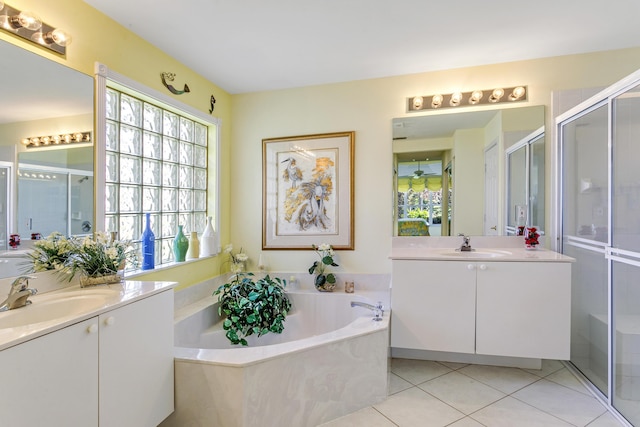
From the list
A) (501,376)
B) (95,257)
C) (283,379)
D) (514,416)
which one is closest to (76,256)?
(95,257)

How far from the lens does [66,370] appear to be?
44.2 inches

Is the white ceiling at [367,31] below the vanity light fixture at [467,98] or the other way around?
the other way around

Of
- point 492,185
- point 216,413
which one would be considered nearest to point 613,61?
point 492,185

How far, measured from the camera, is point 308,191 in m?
2.98

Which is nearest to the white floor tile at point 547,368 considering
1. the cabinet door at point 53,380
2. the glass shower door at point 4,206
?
the cabinet door at point 53,380

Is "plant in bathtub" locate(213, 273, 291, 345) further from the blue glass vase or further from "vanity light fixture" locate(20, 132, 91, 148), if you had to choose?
"vanity light fixture" locate(20, 132, 91, 148)

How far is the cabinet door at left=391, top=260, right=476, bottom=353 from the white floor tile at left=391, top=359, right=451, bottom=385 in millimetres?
243

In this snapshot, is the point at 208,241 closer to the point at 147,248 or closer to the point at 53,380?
the point at 147,248

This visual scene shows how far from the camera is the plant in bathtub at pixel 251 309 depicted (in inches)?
93.6

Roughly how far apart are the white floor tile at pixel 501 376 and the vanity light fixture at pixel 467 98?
6.85 feet

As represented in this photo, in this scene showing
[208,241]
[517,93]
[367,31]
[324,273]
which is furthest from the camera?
[324,273]

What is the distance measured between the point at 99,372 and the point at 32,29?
162cm

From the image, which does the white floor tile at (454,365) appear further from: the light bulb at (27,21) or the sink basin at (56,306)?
the light bulb at (27,21)

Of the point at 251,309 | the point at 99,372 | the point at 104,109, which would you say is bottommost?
the point at 251,309
